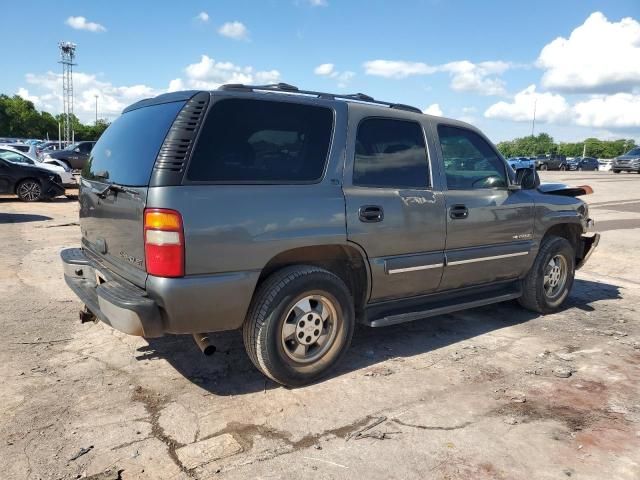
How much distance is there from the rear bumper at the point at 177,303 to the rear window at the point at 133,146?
65cm

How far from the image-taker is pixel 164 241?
298 cm

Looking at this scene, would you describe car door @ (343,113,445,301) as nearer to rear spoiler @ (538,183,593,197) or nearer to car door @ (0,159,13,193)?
rear spoiler @ (538,183,593,197)

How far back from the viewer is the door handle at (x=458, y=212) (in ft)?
14.0

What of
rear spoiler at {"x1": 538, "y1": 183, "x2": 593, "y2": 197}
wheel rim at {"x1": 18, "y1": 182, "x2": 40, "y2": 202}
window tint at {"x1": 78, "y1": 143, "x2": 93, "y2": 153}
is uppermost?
window tint at {"x1": 78, "y1": 143, "x2": 93, "y2": 153}

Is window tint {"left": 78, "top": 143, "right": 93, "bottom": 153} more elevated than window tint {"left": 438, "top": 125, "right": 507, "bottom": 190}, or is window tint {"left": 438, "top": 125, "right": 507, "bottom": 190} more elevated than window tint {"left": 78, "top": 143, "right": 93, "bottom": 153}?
window tint {"left": 78, "top": 143, "right": 93, "bottom": 153}

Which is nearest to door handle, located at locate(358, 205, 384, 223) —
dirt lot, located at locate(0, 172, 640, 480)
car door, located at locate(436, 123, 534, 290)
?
car door, located at locate(436, 123, 534, 290)

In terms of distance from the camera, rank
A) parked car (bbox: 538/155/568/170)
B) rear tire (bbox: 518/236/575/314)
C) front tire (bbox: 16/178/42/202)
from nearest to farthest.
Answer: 1. rear tire (bbox: 518/236/575/314)
2. front tire (bbox: 16/178/42/202)
3. parked car (bbox: 538/155/568/170)

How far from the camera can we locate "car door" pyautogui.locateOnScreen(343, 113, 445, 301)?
147 inches

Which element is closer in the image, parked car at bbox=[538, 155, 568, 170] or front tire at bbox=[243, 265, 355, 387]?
front tire at bbox=[243, 265, 355, 387]

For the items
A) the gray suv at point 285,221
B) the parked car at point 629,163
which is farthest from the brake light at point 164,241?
the parked car at point 629,163

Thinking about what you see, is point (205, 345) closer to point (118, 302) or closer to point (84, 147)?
point (118, 302)

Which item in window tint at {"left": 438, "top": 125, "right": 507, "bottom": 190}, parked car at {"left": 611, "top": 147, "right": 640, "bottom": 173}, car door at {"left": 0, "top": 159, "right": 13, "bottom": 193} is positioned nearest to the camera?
window tint at {"left": 438, "top": 125, "right": 507, "bottom": 190}

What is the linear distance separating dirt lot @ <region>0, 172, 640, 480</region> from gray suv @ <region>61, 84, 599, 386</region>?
38cm

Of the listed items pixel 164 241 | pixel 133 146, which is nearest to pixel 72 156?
pixel 133 146
